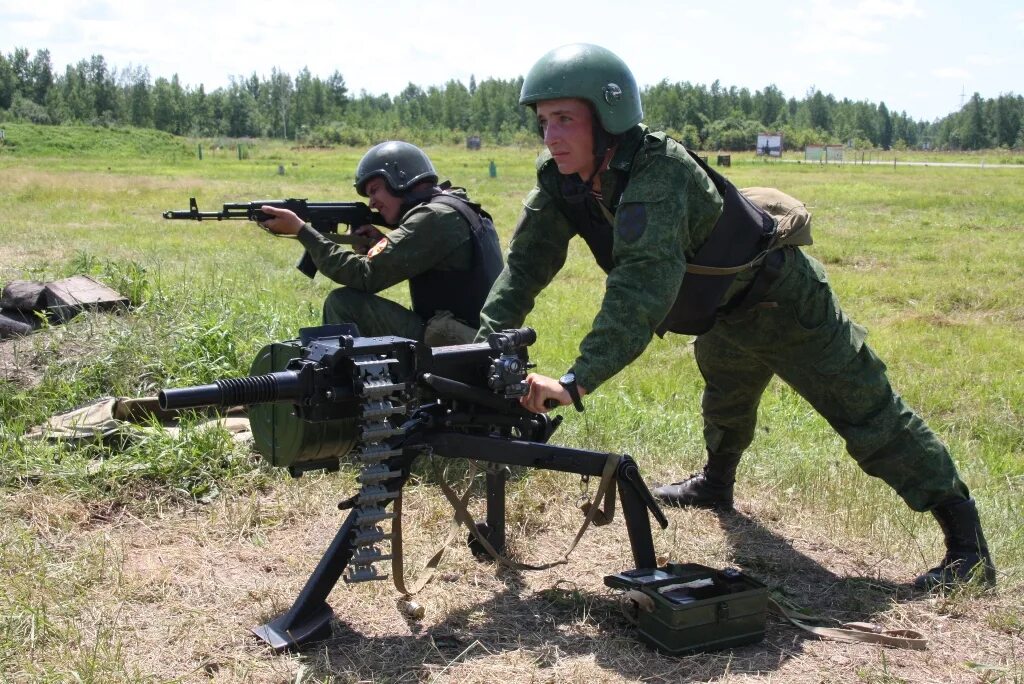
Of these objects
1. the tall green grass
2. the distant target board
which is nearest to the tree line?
the distant target board

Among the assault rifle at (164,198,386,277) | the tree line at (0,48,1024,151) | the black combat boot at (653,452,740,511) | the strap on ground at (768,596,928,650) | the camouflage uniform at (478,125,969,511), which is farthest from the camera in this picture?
the tree line at (0,48,1024,151)

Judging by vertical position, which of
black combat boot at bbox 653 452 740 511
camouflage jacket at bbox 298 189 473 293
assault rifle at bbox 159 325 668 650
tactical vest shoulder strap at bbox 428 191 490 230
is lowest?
black combat boot at bbox 653 452 740 511

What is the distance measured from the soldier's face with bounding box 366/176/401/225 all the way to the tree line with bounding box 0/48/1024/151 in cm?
8360

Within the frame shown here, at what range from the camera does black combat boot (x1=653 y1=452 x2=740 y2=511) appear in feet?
17.9

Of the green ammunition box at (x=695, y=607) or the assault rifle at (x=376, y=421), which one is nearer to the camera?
the assault rifle at (x=376, y=421)

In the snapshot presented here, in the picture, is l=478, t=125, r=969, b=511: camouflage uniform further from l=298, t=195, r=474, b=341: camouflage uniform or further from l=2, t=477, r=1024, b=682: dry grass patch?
l=298, t=195, r=474, b=341: camouflage uniform

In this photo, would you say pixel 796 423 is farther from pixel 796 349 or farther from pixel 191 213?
pixel 191 213

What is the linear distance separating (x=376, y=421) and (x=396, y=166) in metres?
3.52

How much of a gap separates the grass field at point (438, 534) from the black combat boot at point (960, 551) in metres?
0.11

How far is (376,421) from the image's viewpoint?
3479mm

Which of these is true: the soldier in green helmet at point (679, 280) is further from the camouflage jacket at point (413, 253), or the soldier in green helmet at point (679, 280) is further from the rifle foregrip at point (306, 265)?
the rifle foregrip at point (306, 265)

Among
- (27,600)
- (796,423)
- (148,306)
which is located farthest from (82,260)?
(796,423)

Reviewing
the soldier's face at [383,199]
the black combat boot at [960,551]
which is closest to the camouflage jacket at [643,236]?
the black combat boot at [960,551]

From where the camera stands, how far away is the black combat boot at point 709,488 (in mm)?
5461
